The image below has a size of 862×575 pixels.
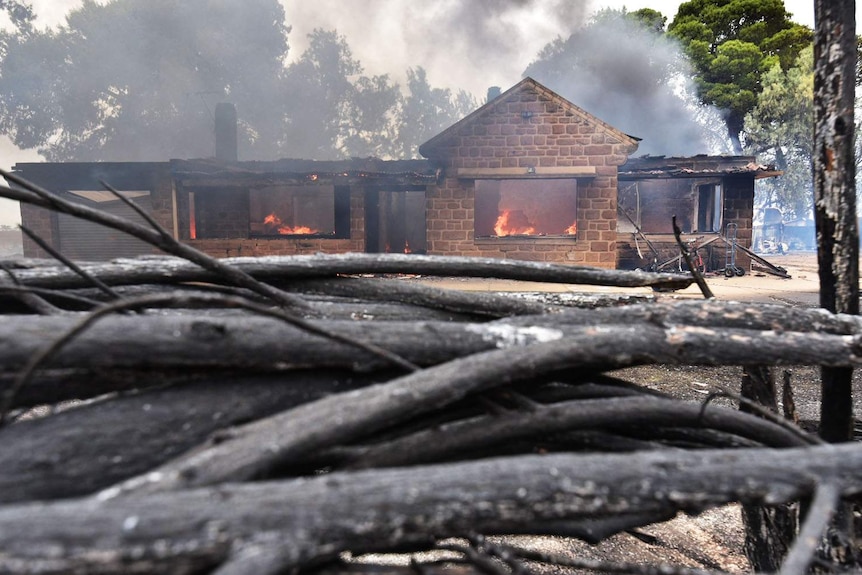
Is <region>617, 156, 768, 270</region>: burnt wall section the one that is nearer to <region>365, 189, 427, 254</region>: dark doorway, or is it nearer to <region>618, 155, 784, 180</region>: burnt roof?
<region>618, 155, 784, 180</region>: burnt roof

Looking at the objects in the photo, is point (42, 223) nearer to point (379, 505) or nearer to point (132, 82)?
point (379, 505)

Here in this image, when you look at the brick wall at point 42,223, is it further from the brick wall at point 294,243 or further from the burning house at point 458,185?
the brick wall at point 294,243

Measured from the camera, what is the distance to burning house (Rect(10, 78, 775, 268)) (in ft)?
41.2

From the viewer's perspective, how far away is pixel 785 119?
2602cm

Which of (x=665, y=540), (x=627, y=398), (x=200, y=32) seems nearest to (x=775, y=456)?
(x=627, y=398)

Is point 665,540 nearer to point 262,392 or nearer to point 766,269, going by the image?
point 262,392

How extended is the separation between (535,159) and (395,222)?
26.9ft

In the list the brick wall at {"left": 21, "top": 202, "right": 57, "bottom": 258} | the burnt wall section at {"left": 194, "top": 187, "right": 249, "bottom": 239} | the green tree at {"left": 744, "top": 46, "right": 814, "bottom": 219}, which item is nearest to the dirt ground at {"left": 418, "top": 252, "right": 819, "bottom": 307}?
the burnt wall section at {"left": 194, "top": 187, "right": 249, "bottom": 239}

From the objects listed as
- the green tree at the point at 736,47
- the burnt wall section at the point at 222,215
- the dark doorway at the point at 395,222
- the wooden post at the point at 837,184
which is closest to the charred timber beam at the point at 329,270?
the wooden post at the point at 837,184

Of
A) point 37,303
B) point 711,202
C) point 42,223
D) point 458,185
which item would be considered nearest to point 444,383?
point 37,303

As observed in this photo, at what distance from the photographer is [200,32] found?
119 ft

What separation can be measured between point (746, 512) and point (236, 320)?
2382mm

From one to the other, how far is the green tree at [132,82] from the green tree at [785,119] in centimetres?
3333

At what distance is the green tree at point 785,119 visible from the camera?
25.0 meters
